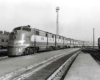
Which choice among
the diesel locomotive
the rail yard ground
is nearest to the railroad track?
the rail yard ground

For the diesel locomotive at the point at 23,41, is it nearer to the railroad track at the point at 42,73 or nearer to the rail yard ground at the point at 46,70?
the rail yard ground at the point at 46,70

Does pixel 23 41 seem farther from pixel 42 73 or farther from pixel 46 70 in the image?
pixel 42 73

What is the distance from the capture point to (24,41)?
59.1 ft

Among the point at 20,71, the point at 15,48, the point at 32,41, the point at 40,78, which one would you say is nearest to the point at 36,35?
the point at 32,41

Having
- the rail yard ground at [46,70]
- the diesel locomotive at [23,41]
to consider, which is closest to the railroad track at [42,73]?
the rail yard ground at [46,70]

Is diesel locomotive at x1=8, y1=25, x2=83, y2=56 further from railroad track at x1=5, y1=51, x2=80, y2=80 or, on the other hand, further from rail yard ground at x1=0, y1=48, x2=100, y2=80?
railroad track at x1=5, y1=51, x2=80, y2=80

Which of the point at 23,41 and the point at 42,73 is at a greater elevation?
the point at 23,41

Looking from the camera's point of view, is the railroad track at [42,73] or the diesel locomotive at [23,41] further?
the diesel locomotive at [23,41]

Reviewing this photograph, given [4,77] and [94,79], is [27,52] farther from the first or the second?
[94,79]

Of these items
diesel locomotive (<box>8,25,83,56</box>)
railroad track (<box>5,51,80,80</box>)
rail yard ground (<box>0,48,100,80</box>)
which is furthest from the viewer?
diesel locomotive (<box>8,25,83,56</box>)

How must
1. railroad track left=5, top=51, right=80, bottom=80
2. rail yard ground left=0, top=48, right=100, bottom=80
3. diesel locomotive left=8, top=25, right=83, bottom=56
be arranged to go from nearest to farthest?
rail yard ground left=0, top=48, right=100, bottom=80 → railroad track left=5, top=51, right=80, bottom=80 → diesel locomotive left=8, top=25, right=83, bottom=56

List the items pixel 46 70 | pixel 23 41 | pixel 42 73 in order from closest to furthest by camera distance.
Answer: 1. pixel 42 73
2. pixel 46 70
3. pixel 23 41

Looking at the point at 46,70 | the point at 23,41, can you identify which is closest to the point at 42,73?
the point at 46,70

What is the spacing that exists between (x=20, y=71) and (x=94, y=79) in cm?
420
